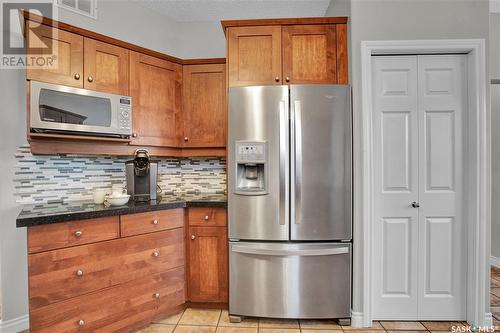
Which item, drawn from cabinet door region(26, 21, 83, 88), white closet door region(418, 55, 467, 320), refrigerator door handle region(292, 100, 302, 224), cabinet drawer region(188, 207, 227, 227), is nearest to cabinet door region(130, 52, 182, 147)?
cabinet door region(26, 21, 83, 88)

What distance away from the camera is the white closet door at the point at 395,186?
221cm

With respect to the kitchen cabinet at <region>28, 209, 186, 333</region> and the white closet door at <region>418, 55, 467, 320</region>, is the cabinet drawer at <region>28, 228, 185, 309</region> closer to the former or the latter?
the kitchen cabinet at <region>28, 209, 186, 333</region>

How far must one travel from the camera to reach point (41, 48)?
1921mm

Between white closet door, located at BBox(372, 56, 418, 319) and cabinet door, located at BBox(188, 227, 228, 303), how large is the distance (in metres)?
1.29

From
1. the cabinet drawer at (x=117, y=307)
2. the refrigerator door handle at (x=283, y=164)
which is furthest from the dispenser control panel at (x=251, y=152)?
the cabinet drawer at (x=117, y=307)

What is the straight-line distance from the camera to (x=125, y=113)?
2.29 m

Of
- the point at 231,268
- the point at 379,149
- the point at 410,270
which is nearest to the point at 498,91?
the point at 379,149

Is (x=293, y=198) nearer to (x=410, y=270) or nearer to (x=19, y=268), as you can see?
(x=410, y=270)

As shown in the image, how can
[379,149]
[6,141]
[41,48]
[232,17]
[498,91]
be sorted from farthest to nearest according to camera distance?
[498,91] → [232,17] → [379,149] → [6,141] → [41,48]

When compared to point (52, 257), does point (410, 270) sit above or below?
below

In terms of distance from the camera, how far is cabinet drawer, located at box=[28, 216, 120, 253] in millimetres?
1631

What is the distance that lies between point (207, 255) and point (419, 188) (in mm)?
1879

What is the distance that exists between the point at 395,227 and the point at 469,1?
1.91 meters

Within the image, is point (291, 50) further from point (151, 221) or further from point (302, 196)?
point (151, 221)
